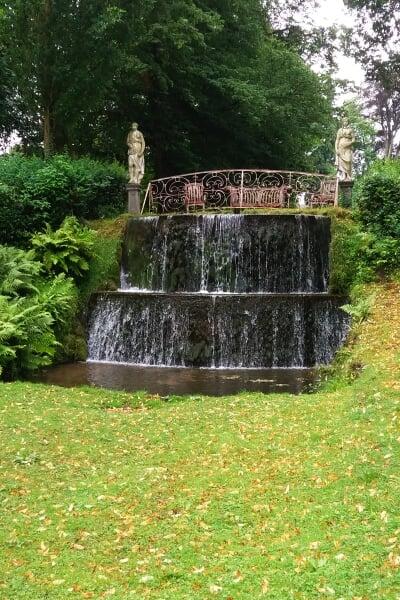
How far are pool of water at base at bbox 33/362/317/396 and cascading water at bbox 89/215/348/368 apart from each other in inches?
22.8

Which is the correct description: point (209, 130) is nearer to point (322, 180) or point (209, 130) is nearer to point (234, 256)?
point (322, 180)

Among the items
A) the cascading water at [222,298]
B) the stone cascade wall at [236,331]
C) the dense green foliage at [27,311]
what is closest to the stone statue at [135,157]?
the cascading water at [222,298]

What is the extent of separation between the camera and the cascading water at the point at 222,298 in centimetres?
1179

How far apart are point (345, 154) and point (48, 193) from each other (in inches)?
307

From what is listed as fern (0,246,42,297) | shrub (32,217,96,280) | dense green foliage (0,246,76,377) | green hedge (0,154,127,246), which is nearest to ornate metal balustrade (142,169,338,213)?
green hedge (0,154,127,246)

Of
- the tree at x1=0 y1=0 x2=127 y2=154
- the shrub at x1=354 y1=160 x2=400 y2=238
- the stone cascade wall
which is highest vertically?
the tree at x1=0 y1=0 x2=127 y2=154

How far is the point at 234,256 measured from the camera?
14094mm

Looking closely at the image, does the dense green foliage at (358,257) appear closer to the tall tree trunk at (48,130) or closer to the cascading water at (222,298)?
the cascading water at (222,298)

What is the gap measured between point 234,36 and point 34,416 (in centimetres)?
1869

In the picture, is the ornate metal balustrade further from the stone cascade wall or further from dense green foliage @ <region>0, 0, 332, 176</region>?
the stone cascade wall

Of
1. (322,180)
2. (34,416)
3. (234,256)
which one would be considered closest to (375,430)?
(34,416)

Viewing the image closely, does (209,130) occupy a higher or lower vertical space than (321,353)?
higher

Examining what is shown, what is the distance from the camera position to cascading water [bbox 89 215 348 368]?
11.8 m

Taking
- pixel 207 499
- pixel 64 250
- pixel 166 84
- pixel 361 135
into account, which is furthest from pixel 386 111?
pixel 207 499
